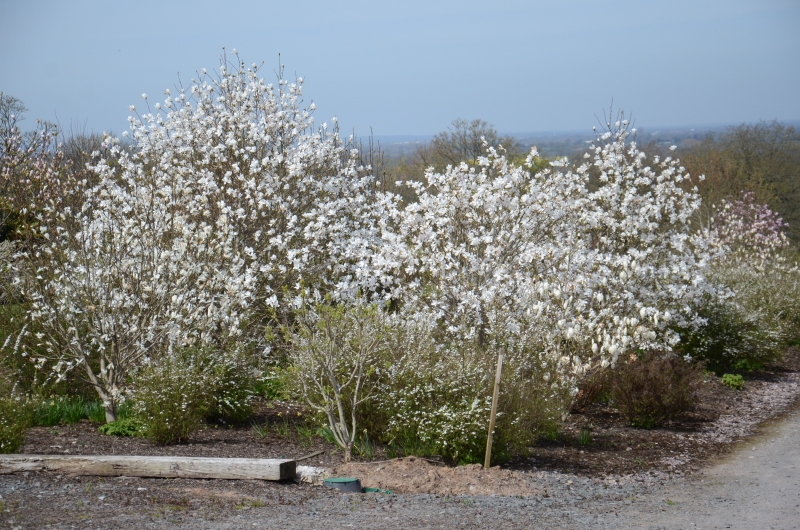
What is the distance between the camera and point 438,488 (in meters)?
5.62

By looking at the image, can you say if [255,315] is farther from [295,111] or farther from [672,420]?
[672,420]

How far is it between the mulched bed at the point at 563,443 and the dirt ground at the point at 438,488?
2 cm

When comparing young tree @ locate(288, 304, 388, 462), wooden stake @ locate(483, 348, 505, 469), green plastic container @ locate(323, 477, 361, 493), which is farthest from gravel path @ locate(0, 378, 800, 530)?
young tree @ locate(288, 304, 388, 462)

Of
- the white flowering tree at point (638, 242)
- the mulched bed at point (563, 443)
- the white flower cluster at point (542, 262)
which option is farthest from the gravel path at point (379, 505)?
the white flowering tree at point (638, 242)

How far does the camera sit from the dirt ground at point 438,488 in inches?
183

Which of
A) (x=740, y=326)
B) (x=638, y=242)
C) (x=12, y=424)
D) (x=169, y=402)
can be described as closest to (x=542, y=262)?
(x=638, y=242)

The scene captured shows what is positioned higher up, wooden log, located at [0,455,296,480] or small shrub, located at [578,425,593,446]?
wooden log, located at [0,455,296,480]

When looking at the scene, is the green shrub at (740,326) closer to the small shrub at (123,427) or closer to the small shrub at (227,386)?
the small shrub at (227,386)

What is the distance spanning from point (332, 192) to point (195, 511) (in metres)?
5.91

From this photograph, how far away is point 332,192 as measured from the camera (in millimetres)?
10055

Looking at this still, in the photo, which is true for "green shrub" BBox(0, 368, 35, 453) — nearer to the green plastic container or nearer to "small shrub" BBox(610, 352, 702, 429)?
the green plastic container

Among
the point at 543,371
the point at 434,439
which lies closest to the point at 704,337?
the point at 543,371

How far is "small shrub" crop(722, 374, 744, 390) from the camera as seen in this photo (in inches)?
427

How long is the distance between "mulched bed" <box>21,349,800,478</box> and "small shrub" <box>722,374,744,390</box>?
1302 mm
